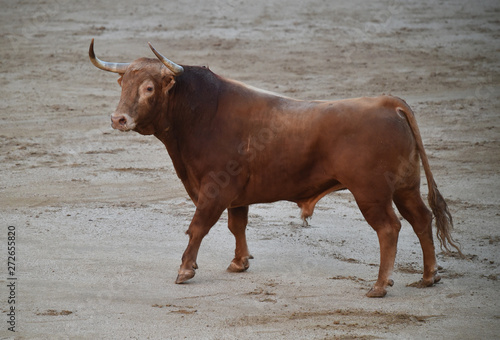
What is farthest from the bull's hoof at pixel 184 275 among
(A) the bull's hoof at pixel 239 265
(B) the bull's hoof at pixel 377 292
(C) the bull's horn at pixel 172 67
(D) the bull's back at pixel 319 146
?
(C) the bull's horn at pixel 172 67

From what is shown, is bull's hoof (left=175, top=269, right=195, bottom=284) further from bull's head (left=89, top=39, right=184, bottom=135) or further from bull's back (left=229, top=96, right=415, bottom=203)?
bull's head (left=89, top=39, right=184, bottom=135)

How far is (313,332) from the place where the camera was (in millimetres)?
5809

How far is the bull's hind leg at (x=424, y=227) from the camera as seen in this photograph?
6695 millimetres

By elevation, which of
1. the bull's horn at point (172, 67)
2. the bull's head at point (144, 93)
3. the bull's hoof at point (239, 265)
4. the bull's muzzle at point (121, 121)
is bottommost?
the bull's hoof at point (239, 265)

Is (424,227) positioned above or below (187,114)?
below

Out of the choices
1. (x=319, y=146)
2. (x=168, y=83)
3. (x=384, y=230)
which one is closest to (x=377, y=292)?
(x=384, y=230)

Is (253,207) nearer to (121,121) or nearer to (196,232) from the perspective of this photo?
(196,232)

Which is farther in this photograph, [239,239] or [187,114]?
[239,239]

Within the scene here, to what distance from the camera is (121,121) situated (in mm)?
6719

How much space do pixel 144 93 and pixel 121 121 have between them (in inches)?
12.8

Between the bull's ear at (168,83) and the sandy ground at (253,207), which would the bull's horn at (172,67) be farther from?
the sandy ground at (253,207)

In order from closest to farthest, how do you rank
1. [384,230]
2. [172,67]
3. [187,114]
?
[384,230]
[172,67]
[187,114]

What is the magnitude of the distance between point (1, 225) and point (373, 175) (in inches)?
157

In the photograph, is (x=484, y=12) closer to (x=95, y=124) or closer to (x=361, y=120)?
(x=95, y=124)
